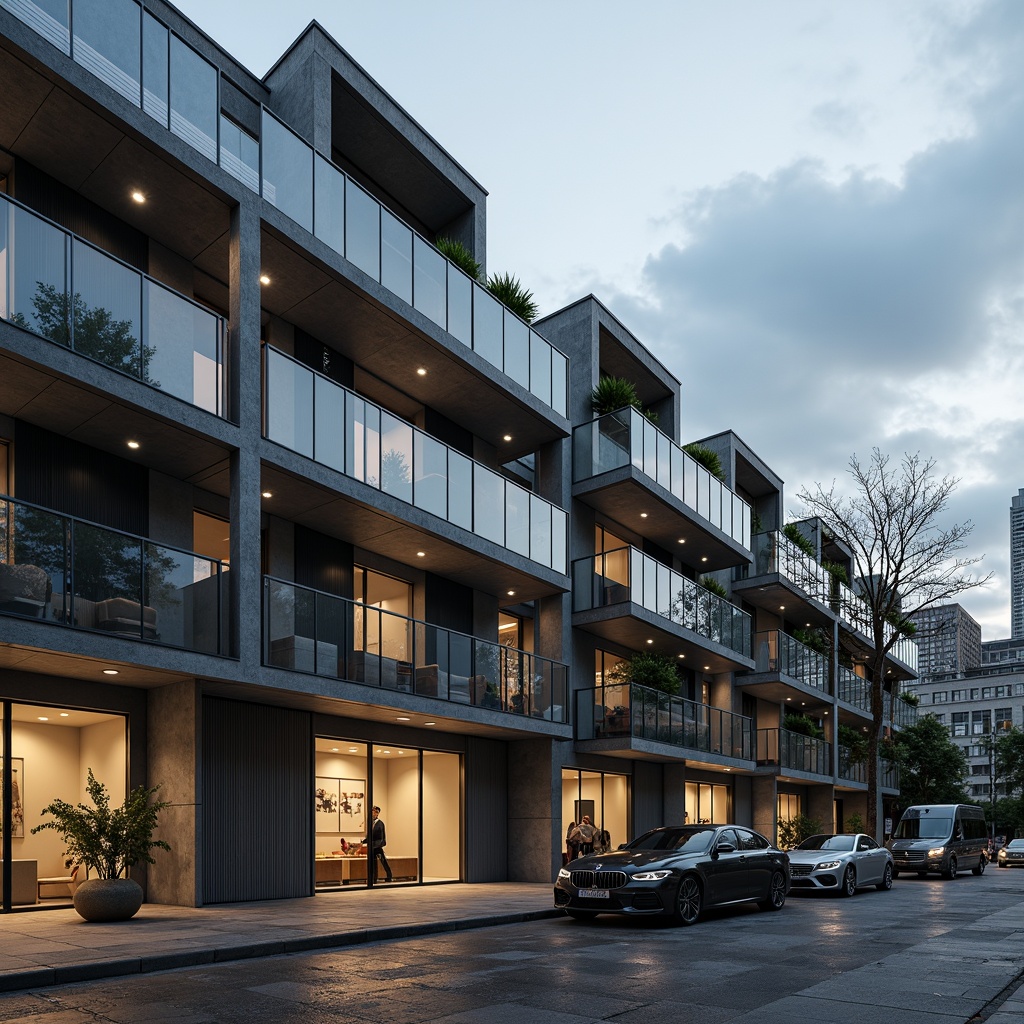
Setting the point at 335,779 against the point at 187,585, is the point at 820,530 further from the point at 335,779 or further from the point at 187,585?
the point at 187,585

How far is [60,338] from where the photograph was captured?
14.0 meters

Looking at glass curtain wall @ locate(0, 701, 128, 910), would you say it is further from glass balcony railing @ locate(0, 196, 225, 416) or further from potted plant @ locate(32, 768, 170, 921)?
glass balcony railing @ locate(0, 196, 225, 416)

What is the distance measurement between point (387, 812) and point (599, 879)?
7048mm

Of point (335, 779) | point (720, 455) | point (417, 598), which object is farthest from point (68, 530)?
point (720, 455)

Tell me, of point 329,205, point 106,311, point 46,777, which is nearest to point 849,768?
point 329,205

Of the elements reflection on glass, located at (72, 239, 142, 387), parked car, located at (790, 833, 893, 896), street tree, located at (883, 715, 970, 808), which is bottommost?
street tree, located at (883, 715, 970, 808)

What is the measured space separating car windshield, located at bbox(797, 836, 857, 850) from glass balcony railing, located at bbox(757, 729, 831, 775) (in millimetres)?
12958

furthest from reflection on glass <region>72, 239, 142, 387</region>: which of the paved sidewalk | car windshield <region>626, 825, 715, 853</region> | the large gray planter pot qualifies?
car windshield <region>626, 825, 715, 853</region>

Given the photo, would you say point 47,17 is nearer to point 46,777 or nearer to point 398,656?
point 46,777

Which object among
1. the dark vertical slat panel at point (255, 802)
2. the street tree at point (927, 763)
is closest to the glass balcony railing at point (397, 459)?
the dark vertical slat panel at point (255, 802)

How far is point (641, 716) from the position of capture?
26.7m

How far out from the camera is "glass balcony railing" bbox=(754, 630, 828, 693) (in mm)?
38219

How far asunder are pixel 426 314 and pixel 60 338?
842 cm

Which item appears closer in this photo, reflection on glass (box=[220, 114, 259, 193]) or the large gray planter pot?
the large gray planter pot
